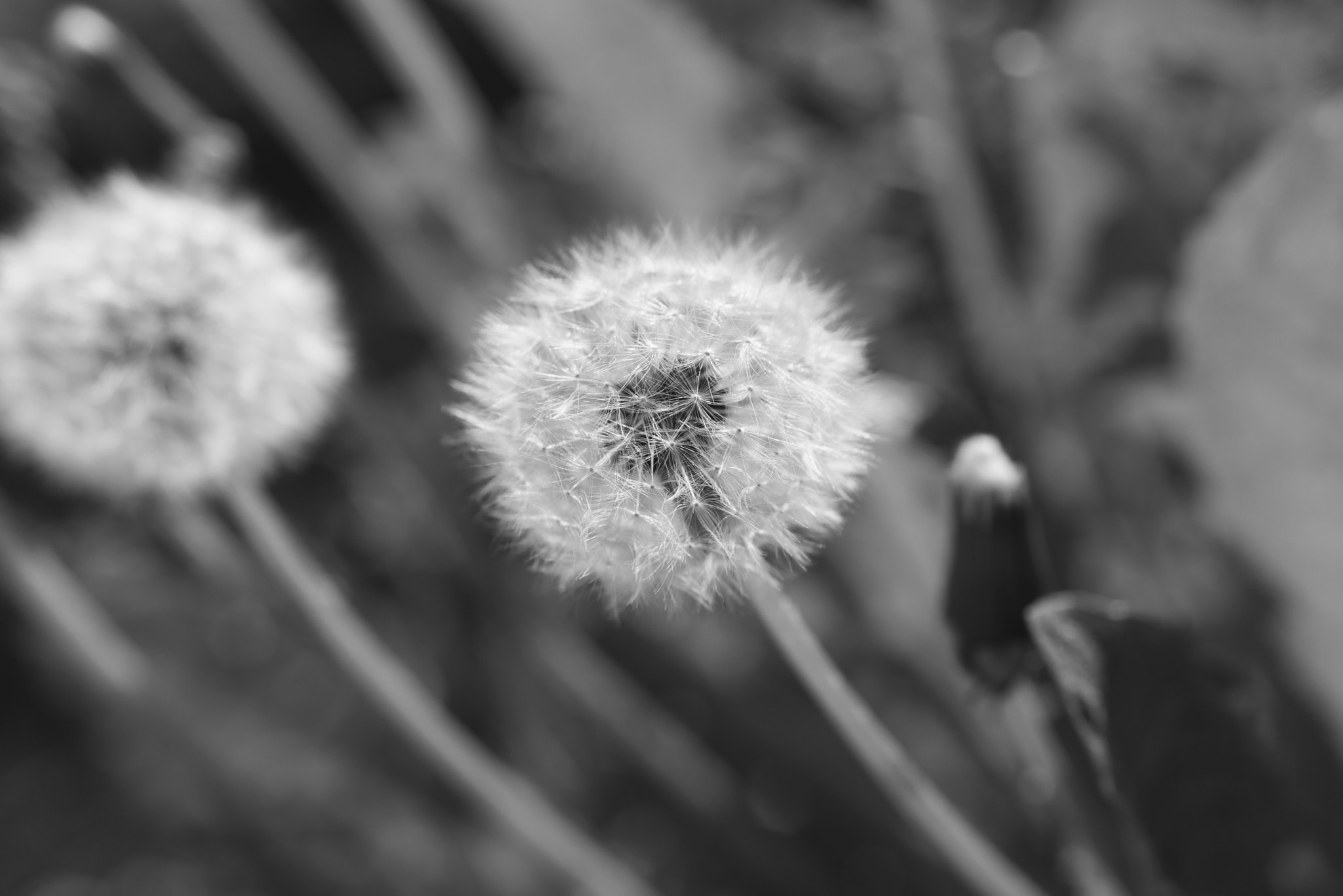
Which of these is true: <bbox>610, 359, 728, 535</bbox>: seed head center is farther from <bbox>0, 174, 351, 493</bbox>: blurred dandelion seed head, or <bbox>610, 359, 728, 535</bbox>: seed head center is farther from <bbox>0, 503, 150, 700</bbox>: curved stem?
<bbox>0, 503, 150, 700</bbox>: curved stem

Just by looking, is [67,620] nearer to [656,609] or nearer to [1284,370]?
[656,609]

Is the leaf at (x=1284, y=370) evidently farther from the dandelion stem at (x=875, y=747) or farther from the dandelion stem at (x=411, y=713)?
the dandelion stem at (x=411, y=713)

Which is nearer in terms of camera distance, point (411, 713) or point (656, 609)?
point (411, 713)

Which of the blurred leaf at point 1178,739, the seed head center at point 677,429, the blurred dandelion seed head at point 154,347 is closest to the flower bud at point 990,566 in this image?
the blurred leaf at point 1178,739

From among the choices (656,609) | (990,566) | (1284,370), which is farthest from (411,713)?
(1284,370)

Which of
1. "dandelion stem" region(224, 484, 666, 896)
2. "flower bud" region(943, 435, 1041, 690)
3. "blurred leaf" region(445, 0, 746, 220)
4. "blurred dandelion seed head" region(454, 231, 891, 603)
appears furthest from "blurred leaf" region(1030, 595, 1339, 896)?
"blurred leaf" region(445, 0, 746, 220)

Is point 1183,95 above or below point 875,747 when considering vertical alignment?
above

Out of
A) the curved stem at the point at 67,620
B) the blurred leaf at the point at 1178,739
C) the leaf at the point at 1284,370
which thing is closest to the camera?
the blurred leaf at the point at 1178,739
